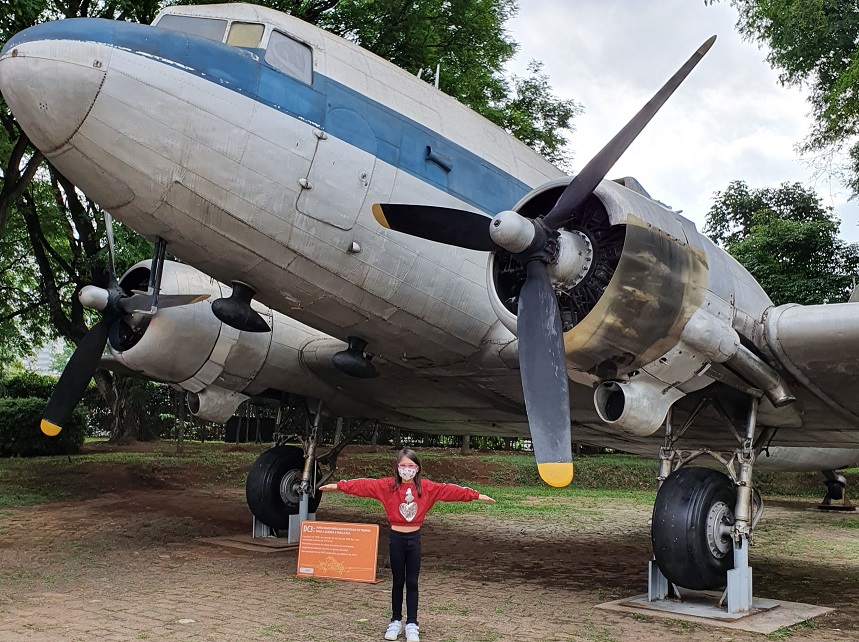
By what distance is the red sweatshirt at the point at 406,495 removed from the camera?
5383 mm

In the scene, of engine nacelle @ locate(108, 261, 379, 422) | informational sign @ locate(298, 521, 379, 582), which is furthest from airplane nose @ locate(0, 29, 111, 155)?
informational sign @ locate(298, 521, 379, 582)

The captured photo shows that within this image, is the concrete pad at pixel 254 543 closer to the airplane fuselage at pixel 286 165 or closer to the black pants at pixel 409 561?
the airplane fuselage at pixel 286 165

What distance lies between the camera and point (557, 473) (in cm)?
577

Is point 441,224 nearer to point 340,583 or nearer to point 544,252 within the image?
point 544,252

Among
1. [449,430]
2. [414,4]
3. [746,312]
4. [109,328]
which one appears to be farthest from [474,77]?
→ [746,312]

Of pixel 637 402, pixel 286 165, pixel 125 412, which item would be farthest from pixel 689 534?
pixel 125 412

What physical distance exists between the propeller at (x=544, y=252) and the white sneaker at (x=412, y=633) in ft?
4.64

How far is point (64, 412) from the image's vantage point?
9.52 m

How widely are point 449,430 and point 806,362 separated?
6.43m

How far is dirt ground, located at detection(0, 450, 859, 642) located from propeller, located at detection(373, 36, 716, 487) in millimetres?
1577

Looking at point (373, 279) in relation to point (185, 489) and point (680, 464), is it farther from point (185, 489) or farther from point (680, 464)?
point (185, 489)


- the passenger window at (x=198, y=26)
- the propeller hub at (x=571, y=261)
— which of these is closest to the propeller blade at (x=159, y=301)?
the passenger window at (x=198, y=26)

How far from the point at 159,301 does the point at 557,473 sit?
5.08 m

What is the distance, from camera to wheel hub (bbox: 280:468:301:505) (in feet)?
35.0
